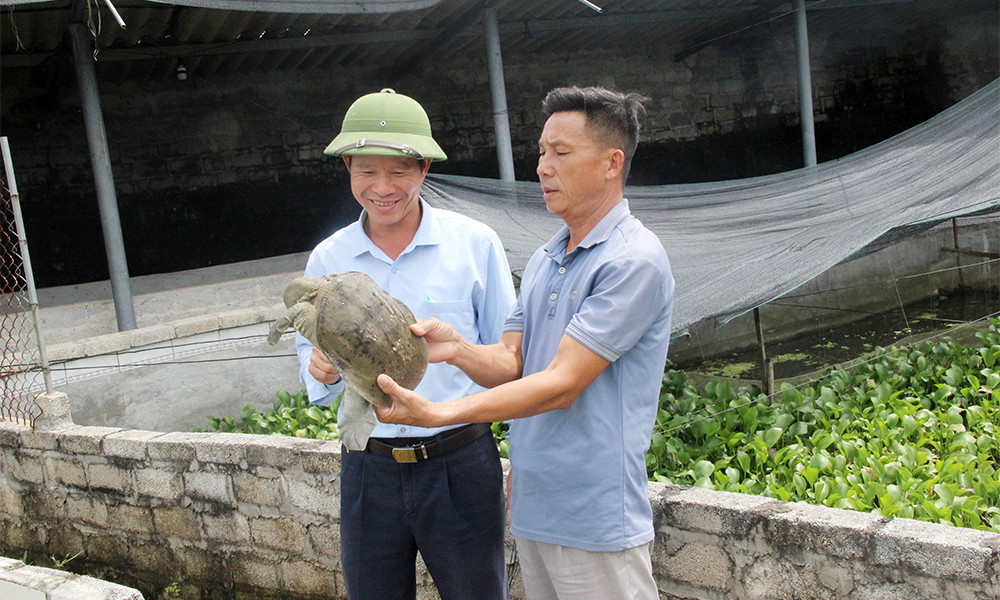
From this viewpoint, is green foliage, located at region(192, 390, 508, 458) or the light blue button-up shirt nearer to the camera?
the light blue button-up shirt

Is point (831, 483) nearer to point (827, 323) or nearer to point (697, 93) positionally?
point (827, 323)

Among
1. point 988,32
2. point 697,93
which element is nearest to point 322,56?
point 697,93

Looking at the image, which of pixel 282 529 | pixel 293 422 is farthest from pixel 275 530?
pixel 293 422

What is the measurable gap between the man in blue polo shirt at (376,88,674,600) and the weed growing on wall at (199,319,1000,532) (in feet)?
4.13

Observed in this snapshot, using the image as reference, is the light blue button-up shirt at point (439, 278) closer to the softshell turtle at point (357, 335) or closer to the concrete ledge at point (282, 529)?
the softshell turtle at point (357, 335)

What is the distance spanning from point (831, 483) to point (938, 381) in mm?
1576

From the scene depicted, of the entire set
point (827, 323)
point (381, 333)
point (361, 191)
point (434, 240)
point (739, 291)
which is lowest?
point (827, 323)

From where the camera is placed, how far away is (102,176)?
5.00 meters

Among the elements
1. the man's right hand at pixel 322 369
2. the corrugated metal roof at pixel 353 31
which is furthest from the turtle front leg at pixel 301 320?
the corrugated metal roof at pixel 353 31

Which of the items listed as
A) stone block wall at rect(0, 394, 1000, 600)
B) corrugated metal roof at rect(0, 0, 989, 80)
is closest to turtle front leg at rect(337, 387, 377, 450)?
stone block wall at rect(0, 394, 1000, 600)

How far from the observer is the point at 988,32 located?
33.3 feet

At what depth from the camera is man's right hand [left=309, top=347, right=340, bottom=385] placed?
4.89 feet

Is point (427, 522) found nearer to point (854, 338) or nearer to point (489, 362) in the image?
point (489, 362)

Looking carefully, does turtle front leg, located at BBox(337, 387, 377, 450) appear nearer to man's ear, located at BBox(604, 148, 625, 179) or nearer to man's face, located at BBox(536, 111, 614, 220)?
man's face, located at BBox(536, 111, 614, 220)
